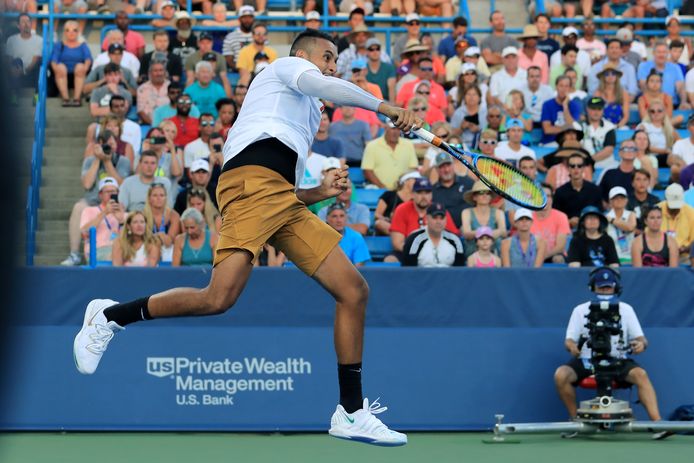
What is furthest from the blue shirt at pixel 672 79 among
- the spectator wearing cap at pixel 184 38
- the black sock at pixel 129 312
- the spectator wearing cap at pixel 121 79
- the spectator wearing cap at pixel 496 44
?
the black sock at pixel 129 312

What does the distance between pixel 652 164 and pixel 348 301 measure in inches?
364

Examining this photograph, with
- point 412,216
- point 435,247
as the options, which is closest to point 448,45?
point 412,216

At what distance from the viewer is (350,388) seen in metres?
6.27

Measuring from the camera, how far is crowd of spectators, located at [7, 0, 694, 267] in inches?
473

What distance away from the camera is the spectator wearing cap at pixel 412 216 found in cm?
1241

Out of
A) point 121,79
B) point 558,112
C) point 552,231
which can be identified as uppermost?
point 121,79

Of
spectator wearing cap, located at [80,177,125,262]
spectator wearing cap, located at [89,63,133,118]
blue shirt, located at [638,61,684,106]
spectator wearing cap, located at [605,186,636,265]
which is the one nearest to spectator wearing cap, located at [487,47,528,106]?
blue shirt, located at [638,61,684,106]

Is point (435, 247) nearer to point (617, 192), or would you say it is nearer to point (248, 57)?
point (617, 192)

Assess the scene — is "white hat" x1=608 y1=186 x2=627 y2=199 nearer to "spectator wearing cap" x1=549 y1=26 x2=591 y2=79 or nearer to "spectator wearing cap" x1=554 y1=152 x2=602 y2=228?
"spectator wearing cap" x1=554 y1=152 x2=602 y2=228

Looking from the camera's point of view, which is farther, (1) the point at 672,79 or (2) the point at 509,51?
(1) the point at 672,79

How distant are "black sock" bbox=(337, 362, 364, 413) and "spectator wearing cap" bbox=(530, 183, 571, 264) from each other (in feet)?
20.5

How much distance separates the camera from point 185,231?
11742 millimetres

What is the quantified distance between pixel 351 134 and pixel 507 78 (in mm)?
2873

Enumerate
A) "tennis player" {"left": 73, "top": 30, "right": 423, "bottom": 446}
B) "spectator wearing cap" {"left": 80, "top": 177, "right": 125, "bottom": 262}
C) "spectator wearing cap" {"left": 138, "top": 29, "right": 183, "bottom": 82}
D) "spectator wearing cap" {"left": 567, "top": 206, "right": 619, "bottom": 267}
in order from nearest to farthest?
"tennis player" {"left": 73, "top": 30, "right": 423, "bottom": 446} < "spectator wearing cap" {"left": 567, "top": 206, "right": 619, "bottom": 267} < "spectator wearing cap" {"left": 80, "top": 177, "right": 125, "bottom": 262} < "spectator wearing cap" {"left": 138, "top": 29, "right": 183, "bottom": 82}
